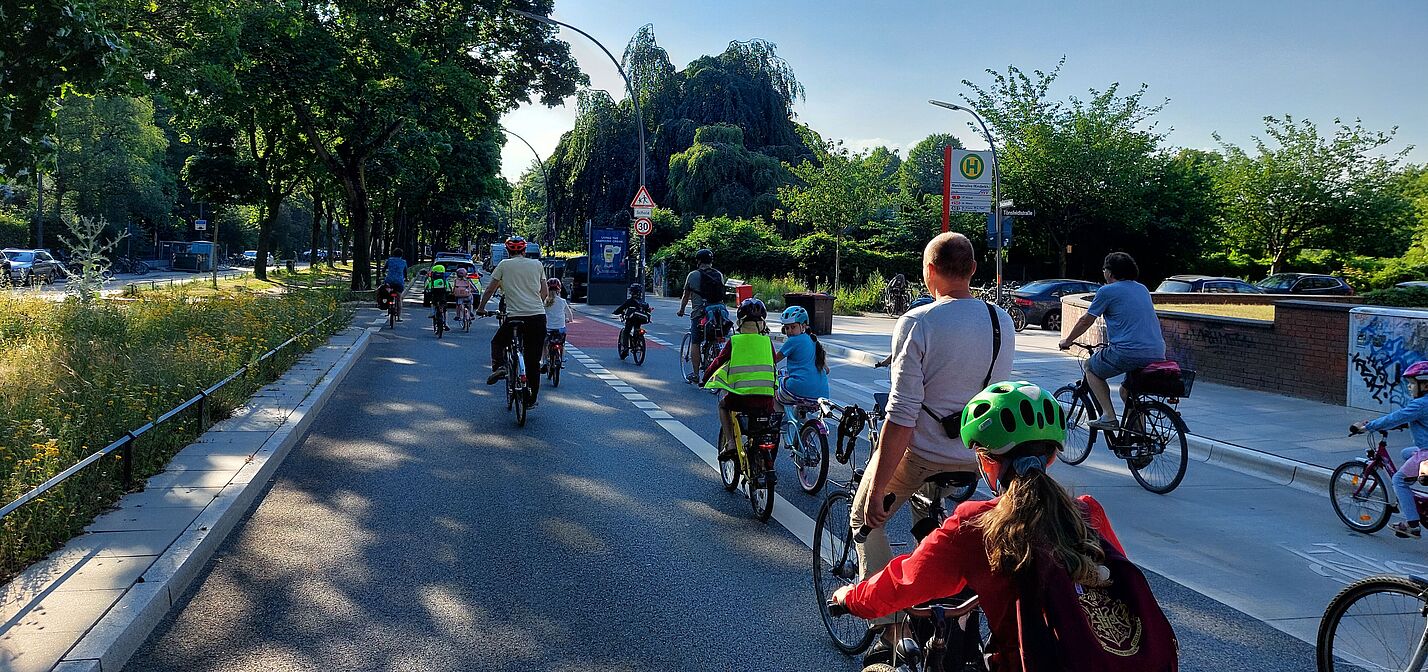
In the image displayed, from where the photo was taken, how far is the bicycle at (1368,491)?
649cm

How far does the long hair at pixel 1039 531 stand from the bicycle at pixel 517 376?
8.06 m

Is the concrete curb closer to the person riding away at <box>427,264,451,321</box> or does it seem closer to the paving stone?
the paving stone

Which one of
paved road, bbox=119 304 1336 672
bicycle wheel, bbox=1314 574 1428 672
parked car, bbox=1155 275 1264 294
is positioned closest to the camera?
bicycle wheel, bbox=1314 574 1428 672

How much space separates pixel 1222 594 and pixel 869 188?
3073 centimetres

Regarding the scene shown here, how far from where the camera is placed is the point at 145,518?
5.79m

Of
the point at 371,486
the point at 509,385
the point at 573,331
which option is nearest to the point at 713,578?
the point at 371,486

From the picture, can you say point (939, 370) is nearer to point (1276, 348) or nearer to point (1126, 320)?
point (1126, 320)

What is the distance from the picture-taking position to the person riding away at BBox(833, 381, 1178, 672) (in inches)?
81.0

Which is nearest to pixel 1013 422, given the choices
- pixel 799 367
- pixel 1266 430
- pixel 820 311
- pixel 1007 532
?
pixel 1007 532

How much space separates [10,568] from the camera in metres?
4.79

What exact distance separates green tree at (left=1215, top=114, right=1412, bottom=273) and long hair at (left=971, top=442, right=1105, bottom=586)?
44376 millimetres

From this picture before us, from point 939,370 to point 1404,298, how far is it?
13.0 meters

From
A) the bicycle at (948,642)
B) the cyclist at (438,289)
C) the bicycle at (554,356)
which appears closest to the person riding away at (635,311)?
the bicycle at (554,356)

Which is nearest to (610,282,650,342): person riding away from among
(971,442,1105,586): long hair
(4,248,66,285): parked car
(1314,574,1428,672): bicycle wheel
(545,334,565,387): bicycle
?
(545,334,565,387): bicycle
